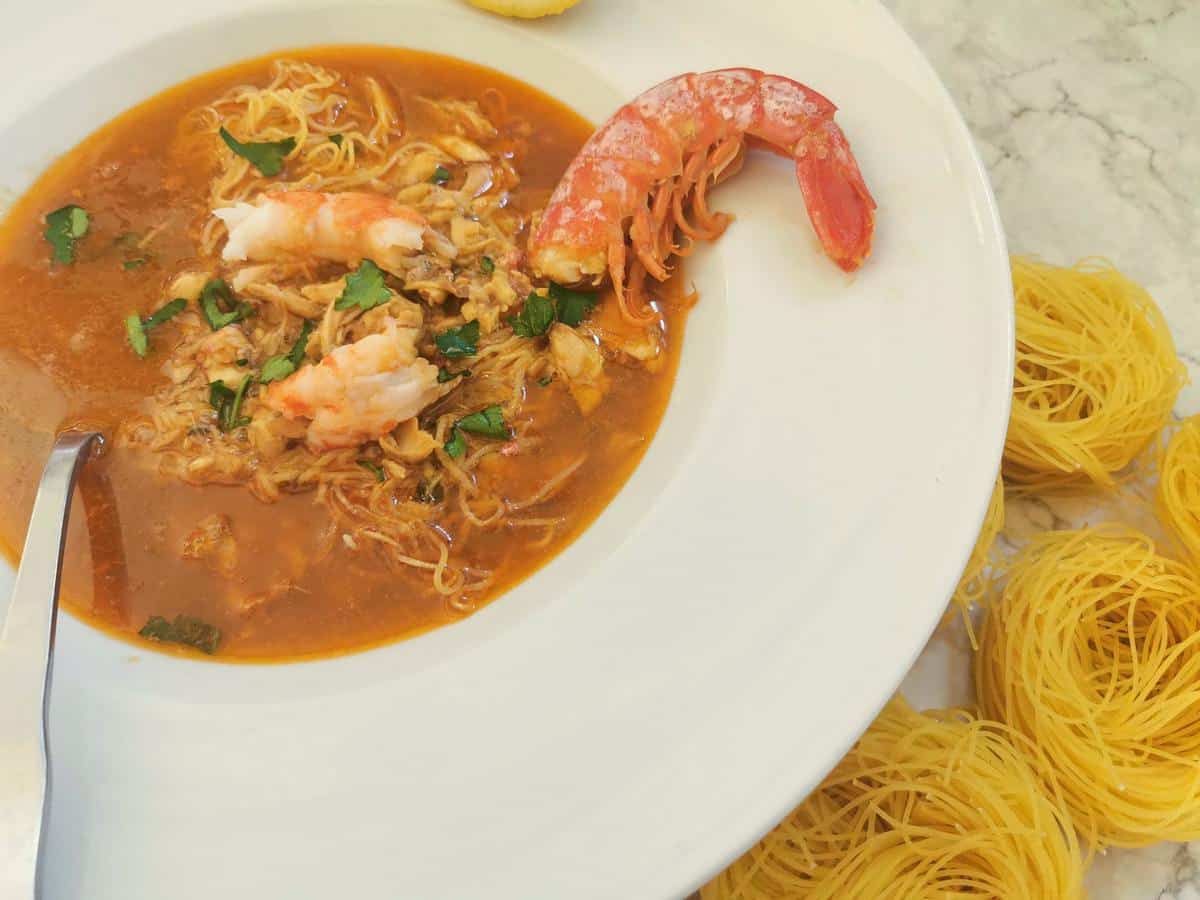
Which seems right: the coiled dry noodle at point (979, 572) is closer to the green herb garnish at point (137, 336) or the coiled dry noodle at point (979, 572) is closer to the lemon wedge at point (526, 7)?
the lemon wedge at point (526, 7)

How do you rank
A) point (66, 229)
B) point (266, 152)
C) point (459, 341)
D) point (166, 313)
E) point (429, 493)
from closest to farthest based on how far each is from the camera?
point (429, 493)
point (459, 341)
point (166, 313)
point (66, 229)
point (266, 152)

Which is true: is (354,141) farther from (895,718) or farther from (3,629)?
(895,718)

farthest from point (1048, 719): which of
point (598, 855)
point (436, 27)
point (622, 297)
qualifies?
point (436, 27)

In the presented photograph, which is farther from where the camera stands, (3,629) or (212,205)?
(212,205)

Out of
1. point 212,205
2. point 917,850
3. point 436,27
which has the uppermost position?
point 436,27

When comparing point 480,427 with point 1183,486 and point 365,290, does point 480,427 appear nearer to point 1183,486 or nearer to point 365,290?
point 365,290

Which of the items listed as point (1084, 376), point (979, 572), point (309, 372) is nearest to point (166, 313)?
point (309, 372)

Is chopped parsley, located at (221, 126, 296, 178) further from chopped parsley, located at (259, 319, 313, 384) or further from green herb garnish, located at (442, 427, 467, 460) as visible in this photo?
green herb garnish, located at (442, 427, 467, 460)
